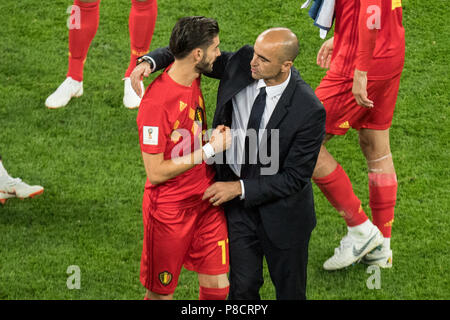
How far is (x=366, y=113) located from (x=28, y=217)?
2.34 meters

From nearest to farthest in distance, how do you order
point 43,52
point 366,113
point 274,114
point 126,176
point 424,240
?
point 274,114 → point 366,113 → point 424,240 → point 126,176 → point 43,52

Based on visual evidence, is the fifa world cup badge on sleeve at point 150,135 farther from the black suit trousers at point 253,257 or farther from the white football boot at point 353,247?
the white football boot at point 353,247

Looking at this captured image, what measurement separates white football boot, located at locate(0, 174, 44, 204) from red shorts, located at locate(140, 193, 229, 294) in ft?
5.58

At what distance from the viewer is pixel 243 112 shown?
4.20 meters

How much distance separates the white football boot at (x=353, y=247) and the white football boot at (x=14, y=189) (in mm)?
2059

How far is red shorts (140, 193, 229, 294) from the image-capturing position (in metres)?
4.30

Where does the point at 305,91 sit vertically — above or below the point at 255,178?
above

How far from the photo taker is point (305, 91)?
4.09m

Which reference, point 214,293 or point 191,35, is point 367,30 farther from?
point 214,293

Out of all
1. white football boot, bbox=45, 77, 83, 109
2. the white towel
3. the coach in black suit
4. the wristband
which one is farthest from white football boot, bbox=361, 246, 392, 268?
white football boot, bbox=45, 77, 83, 109

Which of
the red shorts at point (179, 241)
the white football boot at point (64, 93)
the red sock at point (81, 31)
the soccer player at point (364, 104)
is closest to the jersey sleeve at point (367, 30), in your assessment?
the soccer player at point (364, 104)

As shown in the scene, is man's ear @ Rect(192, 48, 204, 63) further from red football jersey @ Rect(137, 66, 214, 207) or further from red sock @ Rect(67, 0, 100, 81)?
red sock @ Rect(67, 0, 100, 81)
